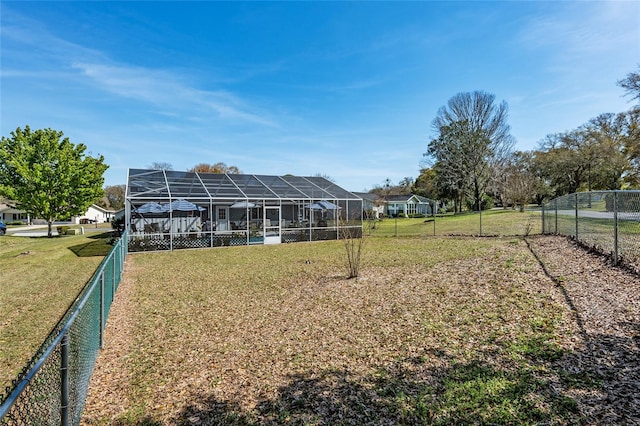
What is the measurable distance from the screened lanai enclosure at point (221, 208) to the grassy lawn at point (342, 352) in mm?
7657

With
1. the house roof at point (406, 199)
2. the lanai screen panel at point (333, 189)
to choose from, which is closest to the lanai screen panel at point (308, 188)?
the lanai screen panel at point (333, 189)

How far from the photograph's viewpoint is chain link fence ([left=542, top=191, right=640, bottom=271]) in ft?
22.7

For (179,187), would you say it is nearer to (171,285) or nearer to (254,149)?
(171,285)

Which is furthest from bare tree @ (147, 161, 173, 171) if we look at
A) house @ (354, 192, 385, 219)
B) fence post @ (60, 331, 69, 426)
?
fence post @ (60, 331, 69, 426)

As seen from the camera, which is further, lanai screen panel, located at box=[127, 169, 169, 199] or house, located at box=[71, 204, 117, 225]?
house, located at box=[71, 204, 117, 225]

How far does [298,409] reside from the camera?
3307mm

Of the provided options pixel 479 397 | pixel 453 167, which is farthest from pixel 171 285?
pixel 453 167

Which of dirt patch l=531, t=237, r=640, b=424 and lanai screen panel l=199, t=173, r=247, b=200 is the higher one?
lanai screen panel l=199, t=173, r=247, b=200

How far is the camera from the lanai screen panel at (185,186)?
16875 millimetres

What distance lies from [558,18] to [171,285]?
13822 millimetres

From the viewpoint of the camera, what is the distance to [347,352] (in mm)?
4555

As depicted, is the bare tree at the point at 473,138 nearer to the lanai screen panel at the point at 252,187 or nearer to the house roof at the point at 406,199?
the house roof at the point at 406,199

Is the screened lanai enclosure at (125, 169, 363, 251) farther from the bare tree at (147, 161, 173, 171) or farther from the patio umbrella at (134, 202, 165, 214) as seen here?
the bare tree at (147, 161, 173, 171)

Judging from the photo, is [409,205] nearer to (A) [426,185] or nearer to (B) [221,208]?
(A) [426,185]
